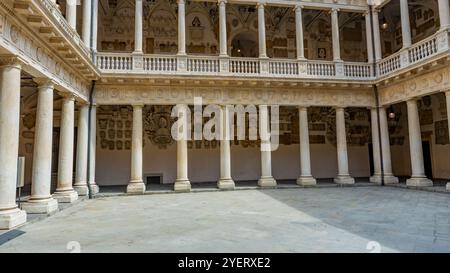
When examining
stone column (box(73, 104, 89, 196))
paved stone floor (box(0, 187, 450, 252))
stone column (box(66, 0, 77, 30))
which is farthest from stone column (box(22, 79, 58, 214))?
stone column (box(73, 104, 89, 196))

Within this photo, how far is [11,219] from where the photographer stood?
6.41m

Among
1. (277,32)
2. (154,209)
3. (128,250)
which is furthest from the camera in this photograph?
(277,32)

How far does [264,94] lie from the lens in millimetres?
14758

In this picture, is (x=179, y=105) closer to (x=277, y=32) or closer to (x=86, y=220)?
(x=86, y=220)

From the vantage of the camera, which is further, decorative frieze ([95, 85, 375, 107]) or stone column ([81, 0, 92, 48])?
decorative frieze ([95, 85, 375, 107])

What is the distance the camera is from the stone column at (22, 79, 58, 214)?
851cm

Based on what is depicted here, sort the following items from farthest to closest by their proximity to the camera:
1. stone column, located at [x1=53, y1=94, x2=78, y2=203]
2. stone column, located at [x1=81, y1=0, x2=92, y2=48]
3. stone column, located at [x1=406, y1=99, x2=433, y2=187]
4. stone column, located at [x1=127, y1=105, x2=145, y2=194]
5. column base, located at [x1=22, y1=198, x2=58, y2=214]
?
stone column, located at [x1=406, y1=99, x2=433, y2=187], stone column, located at [x1=127, y1=105, x2=145, y2=194], stone column, located at [x1=81, y1=0, x2=92, y2=48], stone column, located at [x1=53, y1=94, x2=78, y2=203], column base, located at [x1=22, y1=198, x2=58, y2=214]

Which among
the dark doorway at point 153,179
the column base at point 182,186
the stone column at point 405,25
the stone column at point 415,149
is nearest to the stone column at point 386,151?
the stone column at point 415,149

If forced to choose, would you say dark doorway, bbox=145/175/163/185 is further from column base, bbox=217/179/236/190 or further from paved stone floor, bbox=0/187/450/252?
paved stone floor, bbox=0/187/450/252

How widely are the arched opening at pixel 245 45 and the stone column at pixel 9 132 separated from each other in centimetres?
1353

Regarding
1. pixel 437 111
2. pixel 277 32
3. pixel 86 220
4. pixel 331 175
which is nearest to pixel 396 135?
pixel 437 111

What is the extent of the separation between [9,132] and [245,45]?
15.3 meters

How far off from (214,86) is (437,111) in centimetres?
1243

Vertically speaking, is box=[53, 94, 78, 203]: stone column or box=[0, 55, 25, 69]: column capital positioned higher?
box=[0, 55, 25, 69]: column capital
